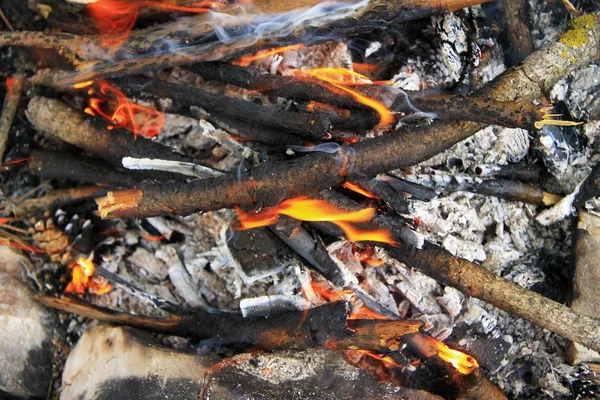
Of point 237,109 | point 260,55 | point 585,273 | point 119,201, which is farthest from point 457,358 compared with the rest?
point 260,55

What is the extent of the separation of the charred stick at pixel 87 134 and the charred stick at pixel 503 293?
1.51 m

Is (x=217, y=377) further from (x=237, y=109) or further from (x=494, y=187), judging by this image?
(x=494, y=187)

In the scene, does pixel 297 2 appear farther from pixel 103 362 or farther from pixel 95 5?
pixel 103 362

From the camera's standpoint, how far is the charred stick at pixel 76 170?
3.57 m

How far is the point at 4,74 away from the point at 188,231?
6.03 feet

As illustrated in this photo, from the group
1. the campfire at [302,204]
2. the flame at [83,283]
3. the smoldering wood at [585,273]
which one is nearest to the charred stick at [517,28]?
the campfire at [302,204]

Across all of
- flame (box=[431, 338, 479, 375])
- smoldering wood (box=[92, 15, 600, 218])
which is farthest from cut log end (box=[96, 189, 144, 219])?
flame (box=[431, 338, 479, 375])

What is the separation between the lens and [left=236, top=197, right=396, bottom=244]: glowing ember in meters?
3.02

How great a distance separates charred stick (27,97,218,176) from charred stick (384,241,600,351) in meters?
1.51

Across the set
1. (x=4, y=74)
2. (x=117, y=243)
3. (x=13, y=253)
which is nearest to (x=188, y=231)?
(x=117, y=243)

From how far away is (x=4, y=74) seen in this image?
4.03 m

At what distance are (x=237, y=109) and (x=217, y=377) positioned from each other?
1474 millimetres

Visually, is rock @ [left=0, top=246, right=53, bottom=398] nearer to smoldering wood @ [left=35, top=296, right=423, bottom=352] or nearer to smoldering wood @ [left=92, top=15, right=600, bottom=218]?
smoldering wood @ [left=35, top=296, right=423, bottom=352]

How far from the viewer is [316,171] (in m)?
2.82
